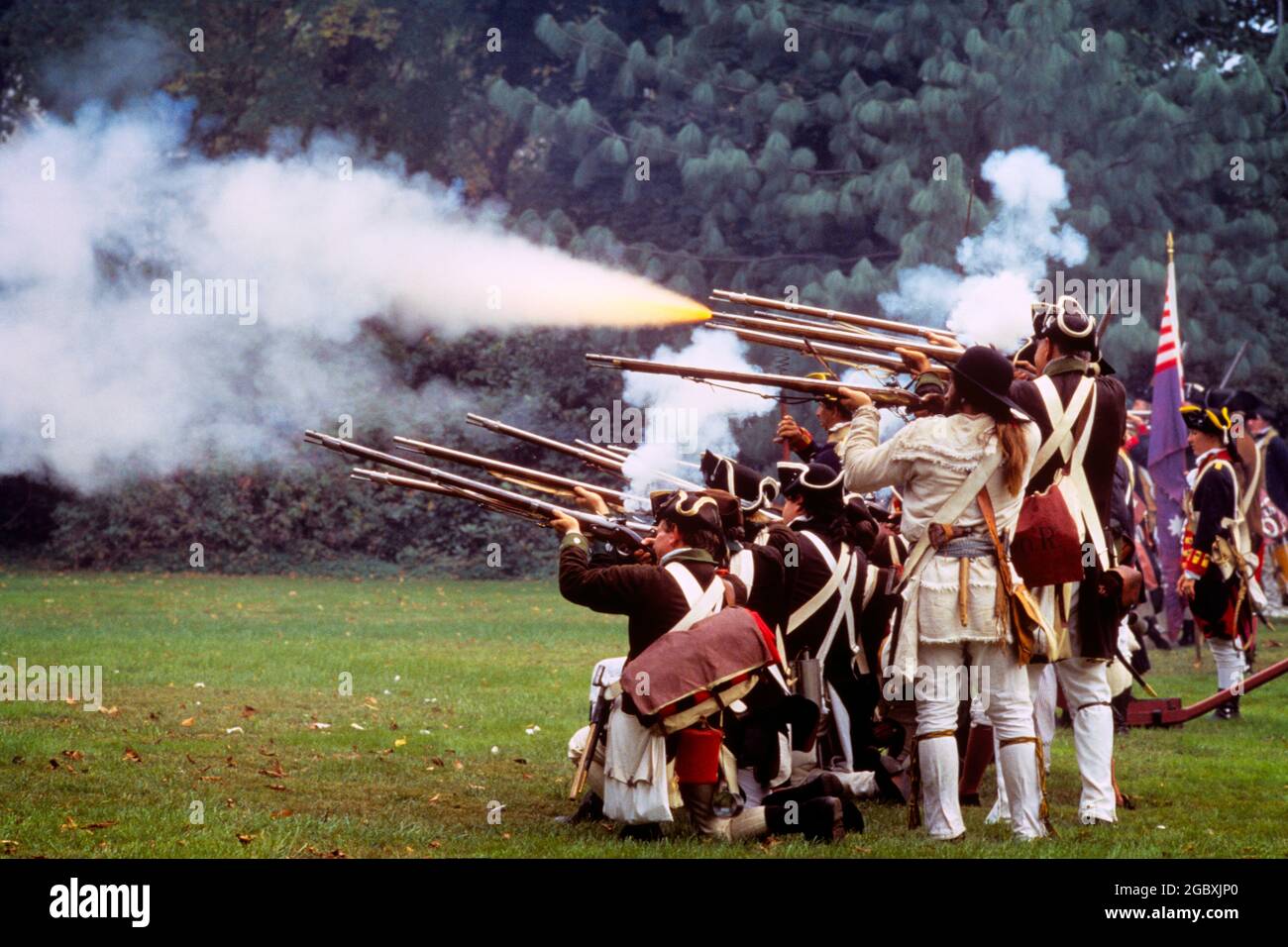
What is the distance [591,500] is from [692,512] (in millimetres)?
614

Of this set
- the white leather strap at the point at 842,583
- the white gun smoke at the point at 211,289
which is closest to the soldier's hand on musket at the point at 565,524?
the white leather strap at the point at 842,583

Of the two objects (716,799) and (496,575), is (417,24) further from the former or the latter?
(716,799)

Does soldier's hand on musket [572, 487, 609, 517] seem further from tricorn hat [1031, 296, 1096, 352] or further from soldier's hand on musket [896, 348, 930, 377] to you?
tricorn hat [1031, 296, 1096, 352]

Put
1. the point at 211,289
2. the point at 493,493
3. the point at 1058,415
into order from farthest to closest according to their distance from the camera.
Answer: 1. the point at 211,289
2. the point at 493,493
3. the point at 1058,415

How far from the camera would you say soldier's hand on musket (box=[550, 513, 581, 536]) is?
7.55m

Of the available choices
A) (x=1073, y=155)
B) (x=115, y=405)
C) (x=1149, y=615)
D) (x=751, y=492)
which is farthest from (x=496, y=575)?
(x=751, y=492)

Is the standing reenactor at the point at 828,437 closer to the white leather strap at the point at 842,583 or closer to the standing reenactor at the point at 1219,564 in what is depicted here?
the white leather strap at the point at 842,583

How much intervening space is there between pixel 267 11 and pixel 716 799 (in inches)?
910

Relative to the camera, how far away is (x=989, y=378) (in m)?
7.21

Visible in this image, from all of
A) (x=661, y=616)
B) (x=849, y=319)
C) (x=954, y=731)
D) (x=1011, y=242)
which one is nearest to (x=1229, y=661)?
(x=849, y=319)

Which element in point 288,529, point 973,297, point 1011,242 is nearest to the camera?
point 973,297

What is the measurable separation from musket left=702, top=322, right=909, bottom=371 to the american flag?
9.47 meters

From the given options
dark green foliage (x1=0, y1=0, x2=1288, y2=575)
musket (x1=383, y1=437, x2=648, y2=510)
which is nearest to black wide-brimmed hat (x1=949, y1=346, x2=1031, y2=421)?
musket (x1=383, y1=437, x2=648, y2=510)

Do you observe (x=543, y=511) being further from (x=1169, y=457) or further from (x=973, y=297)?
(x=1169, y=457)
